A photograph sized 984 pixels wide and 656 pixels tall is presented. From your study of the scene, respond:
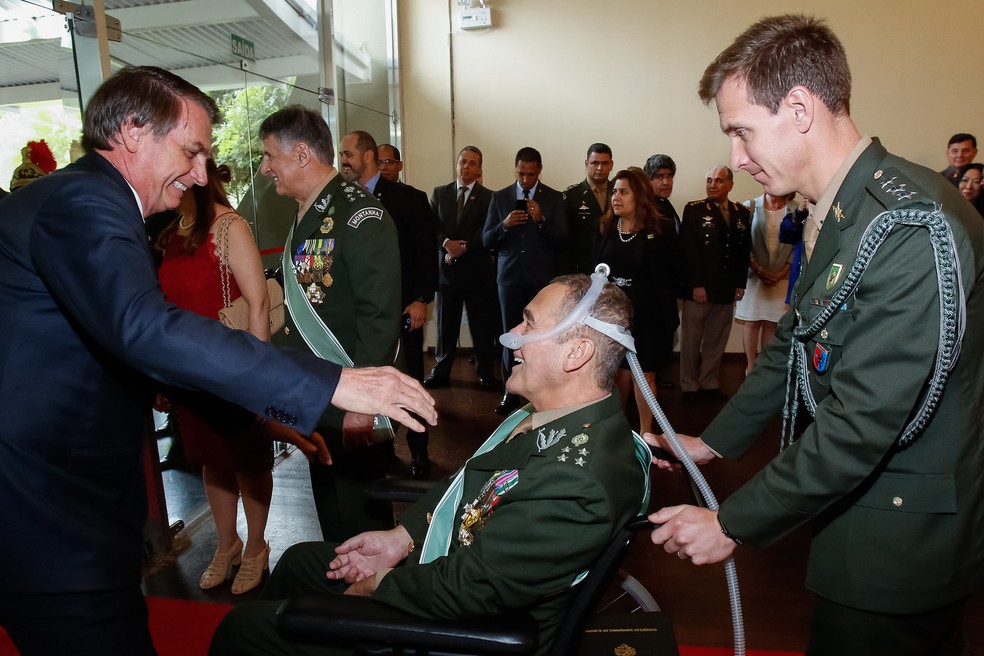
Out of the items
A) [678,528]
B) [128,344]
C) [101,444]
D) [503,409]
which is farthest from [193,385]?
[503,409]

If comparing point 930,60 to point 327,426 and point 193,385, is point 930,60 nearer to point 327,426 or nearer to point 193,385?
point 327,426

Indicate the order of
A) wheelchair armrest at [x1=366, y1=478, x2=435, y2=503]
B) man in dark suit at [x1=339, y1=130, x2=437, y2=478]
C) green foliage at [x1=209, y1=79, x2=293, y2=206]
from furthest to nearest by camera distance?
man in dark suit at [x1=339, y1=130, x2=437, y2=478] < green foliage at [x1=209, y1=79, x2=293, y2=206] < wheelchair armrest at [x1=366, y1=478, x2=435, y2=503]

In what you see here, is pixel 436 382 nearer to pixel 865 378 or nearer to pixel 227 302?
pixel 227 302

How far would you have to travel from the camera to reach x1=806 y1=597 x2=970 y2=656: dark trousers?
3.95ft

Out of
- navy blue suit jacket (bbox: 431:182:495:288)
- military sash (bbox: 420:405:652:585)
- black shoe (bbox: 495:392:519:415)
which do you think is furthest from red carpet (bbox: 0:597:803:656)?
navy blue suit jacket (bbox: 431:182:495:288)

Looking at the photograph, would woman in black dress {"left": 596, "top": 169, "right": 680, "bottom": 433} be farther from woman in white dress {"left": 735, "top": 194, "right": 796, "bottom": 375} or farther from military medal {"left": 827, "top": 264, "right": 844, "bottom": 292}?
military medal {"left": 827, "top": 264, "right": 844, "bottom": 292}

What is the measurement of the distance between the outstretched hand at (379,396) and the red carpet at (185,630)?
1.52 m

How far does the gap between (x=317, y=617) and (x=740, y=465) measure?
3.12 m

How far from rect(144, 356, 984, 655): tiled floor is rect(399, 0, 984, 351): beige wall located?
10.0ft

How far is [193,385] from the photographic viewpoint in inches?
44.2

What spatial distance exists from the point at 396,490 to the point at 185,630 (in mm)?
1197

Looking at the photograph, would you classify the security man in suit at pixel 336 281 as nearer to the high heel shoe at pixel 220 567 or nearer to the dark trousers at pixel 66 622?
the high heel shoe at pixel 220 567

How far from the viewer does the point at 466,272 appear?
→ 5.28 meters

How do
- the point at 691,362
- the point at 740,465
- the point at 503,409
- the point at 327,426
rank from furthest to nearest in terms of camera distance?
the point at 691,362 < the point at 503,409 < the point at 740,465 < the point at 327,426
